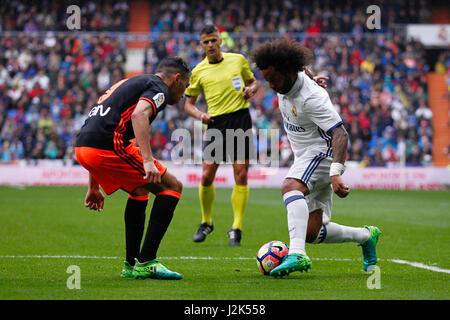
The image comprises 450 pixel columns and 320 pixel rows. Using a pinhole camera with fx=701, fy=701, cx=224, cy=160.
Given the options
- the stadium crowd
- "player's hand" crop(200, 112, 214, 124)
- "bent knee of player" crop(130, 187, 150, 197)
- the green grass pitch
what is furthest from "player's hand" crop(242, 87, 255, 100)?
the stadium crowd

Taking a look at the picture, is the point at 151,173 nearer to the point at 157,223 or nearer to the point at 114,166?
the point at 114,166

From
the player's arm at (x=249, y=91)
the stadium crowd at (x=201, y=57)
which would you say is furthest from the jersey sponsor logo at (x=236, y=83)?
the stadium crowd at (x=201, y=57)

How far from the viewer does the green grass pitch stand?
5328 mm

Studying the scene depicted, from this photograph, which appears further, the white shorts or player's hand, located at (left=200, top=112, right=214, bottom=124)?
player's hand, located at (left=200, top=112, right=214, bottom=124)

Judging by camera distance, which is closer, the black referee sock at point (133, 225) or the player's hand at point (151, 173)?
the player's hand at point (151, 173)

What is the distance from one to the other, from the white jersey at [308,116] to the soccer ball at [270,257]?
0.88 meters

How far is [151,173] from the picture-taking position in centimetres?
563

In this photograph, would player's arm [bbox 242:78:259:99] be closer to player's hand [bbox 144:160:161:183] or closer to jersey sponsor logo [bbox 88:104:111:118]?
jersey sponsor logo [bbox 88:104:111:118]

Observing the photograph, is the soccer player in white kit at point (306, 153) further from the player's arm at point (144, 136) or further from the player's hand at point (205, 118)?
the player's hand at point (205, 118)

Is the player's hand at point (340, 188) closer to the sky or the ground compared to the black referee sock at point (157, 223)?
closer to the sky

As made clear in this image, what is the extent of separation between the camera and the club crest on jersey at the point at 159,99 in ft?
18.9

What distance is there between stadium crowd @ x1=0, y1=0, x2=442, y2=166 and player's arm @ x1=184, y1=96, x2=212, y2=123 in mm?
14361

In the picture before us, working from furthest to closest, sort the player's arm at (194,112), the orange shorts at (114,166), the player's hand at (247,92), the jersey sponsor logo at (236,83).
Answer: the jersey sponsor logo at (236,83) → the player's arm at (194,112) → the player's hand at (247,92) → the orange shorts at (114,166)
